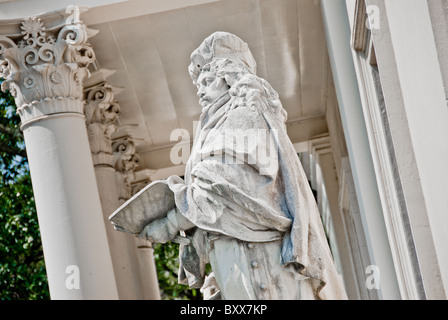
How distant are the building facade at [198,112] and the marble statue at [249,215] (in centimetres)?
87

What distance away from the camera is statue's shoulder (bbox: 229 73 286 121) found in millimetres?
8430

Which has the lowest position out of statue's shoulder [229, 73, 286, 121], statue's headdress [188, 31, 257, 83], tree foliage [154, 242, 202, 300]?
tree foliage [154, 242, 202, 300]

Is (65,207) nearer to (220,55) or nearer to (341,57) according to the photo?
(341,57)

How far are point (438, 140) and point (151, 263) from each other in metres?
12.9

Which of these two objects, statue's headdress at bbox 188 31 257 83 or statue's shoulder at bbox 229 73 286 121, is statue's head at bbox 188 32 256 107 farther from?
statue's shoulder at bbox 229 73 286 121

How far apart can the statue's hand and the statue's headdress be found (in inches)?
47.1

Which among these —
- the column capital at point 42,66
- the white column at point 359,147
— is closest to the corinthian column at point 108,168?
the column capital at point 42,66

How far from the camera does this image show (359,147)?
44.1ft

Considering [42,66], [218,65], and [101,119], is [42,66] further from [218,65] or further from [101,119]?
[218,65]

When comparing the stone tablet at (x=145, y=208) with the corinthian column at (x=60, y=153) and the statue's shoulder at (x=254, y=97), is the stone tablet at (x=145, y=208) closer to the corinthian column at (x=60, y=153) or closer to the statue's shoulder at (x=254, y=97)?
the statue's shoulder at (x=254, y=97)

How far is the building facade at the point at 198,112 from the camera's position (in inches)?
337

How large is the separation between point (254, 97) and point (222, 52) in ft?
1.82
